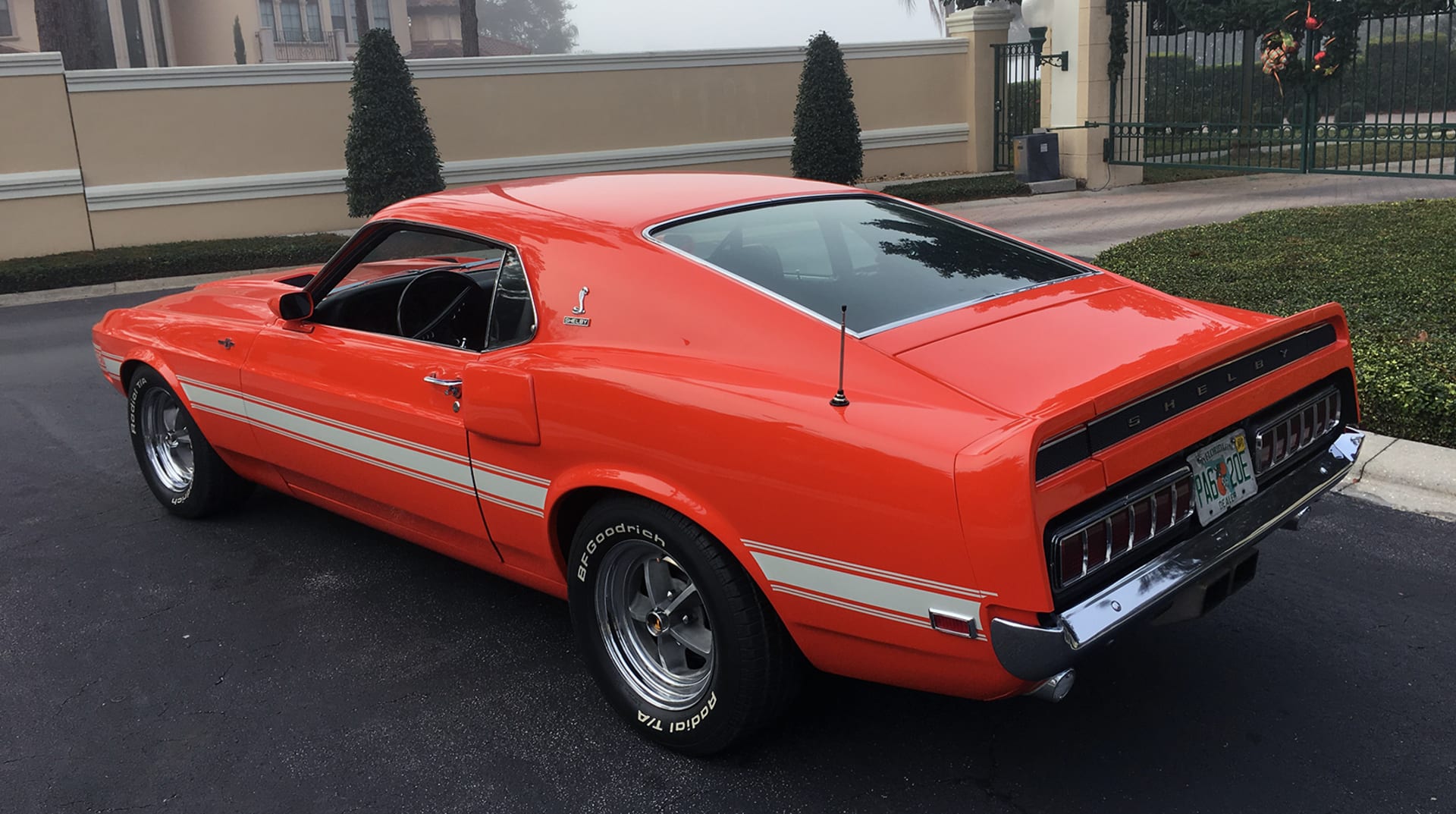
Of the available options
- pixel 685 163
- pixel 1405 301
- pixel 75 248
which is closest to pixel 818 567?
pixel 1405 301

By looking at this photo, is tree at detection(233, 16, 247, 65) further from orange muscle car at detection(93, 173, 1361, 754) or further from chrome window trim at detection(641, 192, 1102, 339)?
chrome window trim at detection(641, 192, 1102, 339)

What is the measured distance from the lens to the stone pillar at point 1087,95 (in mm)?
17234

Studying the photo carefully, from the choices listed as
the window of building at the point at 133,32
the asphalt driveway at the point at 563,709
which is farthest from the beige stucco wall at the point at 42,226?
the window of building at the point at 133,32

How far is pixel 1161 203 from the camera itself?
50.2ft

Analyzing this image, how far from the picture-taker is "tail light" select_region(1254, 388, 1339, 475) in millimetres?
3209

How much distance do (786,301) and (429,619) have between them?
1.92 metres

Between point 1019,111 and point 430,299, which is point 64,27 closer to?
point 1019,111

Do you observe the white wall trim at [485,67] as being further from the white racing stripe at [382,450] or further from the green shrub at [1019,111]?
the white racing stripe at [382,450]

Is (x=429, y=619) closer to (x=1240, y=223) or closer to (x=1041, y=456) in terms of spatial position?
(x=1041, y=456)

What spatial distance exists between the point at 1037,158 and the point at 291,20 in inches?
1884

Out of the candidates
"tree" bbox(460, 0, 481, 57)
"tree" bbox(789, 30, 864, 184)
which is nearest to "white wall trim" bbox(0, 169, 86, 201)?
"tree" bbox(789, 30, 864, 184)

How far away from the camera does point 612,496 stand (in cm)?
327

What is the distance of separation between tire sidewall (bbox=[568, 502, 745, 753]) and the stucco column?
18.8 metres

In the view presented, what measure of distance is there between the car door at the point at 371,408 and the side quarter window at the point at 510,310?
5.1 inches
